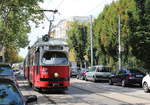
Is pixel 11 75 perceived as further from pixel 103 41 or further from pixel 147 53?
pixel 103 41

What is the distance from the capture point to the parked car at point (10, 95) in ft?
23.1

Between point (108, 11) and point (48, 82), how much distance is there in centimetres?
2904

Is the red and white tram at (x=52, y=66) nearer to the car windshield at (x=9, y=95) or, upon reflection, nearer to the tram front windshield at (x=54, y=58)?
the tram front windshield at (x=54, y=58)

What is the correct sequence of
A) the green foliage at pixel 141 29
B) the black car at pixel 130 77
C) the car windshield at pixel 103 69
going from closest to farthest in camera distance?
1. the black car at pixel 130 77
2. the green foliage at pixel 141 29
3. the car windshield at pixel 103 69

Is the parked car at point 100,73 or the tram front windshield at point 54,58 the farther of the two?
the parked car at point 100,73

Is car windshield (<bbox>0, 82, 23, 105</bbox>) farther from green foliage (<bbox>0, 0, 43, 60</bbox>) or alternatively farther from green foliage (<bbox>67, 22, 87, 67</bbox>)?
green foliage (<bbox>67, 22, 87, 67</bbox>)

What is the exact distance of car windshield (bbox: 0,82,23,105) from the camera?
7030 mm

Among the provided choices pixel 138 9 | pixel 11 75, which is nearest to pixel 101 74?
pixel 138 9

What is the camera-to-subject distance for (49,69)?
19969 millimetres

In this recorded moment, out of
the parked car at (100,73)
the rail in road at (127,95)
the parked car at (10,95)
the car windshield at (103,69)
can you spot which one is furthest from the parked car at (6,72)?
the car windshield at (103,69)

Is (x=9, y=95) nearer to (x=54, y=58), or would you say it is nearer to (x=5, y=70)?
(x=5, y=70)

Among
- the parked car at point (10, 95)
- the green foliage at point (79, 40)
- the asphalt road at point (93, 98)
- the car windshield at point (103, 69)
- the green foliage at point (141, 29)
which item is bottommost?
the asphalt road at point (93, 98)

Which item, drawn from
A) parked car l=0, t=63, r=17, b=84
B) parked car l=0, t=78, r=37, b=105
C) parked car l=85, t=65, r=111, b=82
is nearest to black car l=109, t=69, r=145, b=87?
parked car l=85, t=65, r=111, b=82

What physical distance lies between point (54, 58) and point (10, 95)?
1304 centimetres
